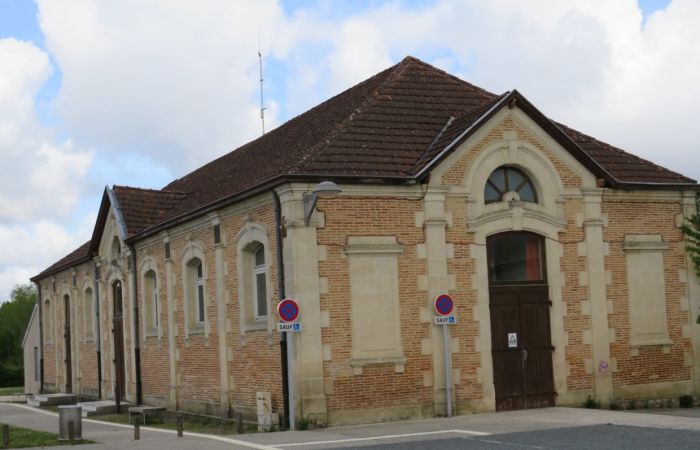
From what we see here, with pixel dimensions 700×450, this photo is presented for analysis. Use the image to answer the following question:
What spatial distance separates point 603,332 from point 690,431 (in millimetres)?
5942

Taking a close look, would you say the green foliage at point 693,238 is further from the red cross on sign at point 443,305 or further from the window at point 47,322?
the window at point 47,322

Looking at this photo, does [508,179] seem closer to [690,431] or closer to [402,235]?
[402,235]

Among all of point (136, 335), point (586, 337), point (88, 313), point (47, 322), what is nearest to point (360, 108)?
point (586, 337)

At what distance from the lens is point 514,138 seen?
69.2 ft

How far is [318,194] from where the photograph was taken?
17.9 meters

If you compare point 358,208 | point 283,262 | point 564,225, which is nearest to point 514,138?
point 564,225

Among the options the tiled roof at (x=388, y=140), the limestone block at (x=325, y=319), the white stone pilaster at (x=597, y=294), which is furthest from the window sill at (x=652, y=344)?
the limestone block at (x=325, y=319)

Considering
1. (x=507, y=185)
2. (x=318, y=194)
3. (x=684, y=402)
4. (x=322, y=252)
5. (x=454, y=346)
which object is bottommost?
(x=684, y=402)

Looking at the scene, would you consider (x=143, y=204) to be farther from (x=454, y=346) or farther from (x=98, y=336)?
(x=454, y=346)

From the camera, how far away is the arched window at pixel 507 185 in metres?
21.0

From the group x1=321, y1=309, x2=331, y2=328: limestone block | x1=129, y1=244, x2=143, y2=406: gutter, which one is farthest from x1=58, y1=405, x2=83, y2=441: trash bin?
x1=129, y1=244, x2=143, y2=406: gutter

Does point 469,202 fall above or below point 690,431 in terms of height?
above

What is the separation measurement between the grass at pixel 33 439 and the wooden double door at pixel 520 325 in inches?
332

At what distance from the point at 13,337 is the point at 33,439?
47.7 metres
